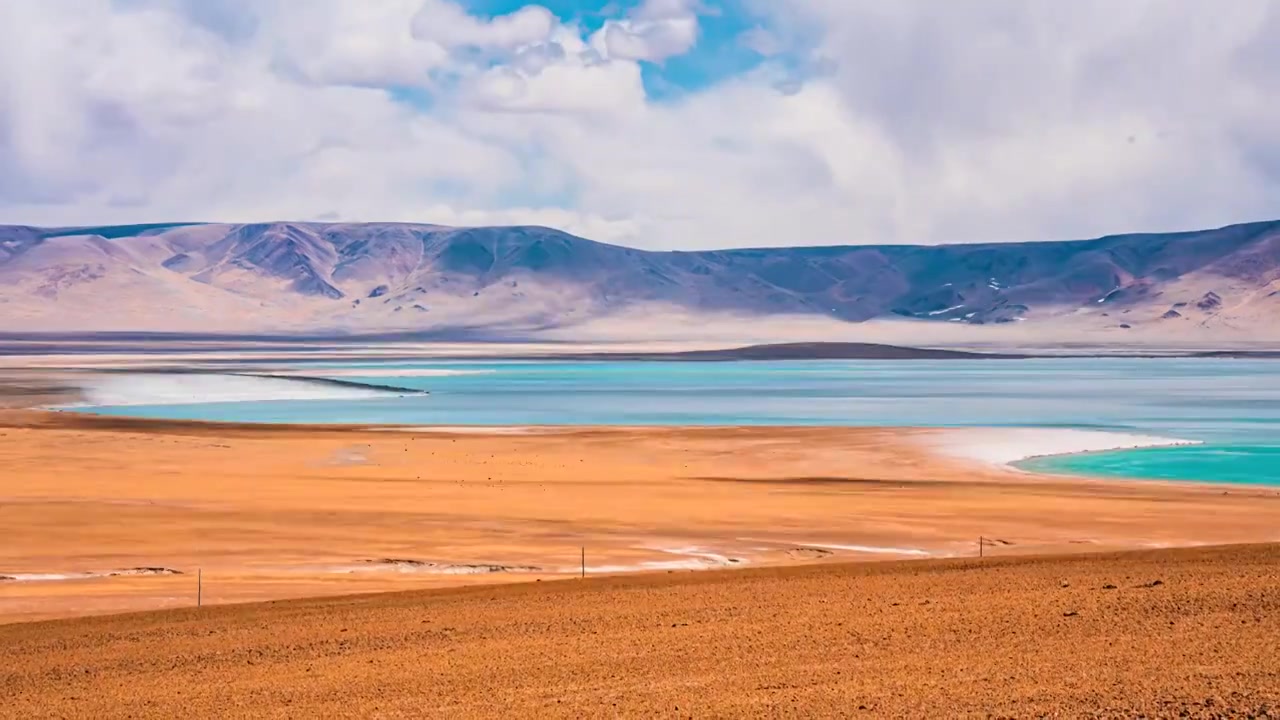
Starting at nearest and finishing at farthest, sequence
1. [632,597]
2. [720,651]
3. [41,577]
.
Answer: [720,651] → [632,597] → [41,577]

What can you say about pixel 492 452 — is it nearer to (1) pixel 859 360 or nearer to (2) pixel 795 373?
(2) pixel 795 373

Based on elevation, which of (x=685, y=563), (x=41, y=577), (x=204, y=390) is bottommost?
(x=204, y=390)

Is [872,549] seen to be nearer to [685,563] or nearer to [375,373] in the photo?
[685,563]

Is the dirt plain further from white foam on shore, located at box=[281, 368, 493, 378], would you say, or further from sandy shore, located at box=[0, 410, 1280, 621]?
white foam on shore, located at box=[281, 368, 493, 378]

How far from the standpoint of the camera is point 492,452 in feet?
128

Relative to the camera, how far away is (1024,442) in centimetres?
Result: 4200

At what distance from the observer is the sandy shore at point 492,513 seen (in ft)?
62.5

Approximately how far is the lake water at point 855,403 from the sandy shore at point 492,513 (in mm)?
6309

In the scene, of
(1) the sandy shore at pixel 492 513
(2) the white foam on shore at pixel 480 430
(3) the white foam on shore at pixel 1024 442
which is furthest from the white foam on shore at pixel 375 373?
(3) the white foam on shore at pixel 1024 442

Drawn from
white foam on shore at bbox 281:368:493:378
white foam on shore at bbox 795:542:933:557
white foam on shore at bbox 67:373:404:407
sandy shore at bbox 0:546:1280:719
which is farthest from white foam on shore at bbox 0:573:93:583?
white foam on shore at bbox 281:368:493:378

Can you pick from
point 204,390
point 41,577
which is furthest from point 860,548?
point 204,390

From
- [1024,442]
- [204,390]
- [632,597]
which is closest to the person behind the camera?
[632,597]

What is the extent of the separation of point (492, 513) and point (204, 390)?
49.8 metres

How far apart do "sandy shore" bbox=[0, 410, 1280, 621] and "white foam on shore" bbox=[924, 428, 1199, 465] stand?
1.11m
